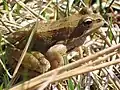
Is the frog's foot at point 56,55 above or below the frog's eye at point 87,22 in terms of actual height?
below

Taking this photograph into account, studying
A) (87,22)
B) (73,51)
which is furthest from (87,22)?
(73,51)

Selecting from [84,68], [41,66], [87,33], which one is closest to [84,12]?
[87,33]

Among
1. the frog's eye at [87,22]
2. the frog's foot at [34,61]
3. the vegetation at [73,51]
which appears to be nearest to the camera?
the vegetation at [73,51]

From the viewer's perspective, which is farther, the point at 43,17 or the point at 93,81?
the point at 43,17

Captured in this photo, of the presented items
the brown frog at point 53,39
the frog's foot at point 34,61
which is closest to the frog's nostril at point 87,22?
the brown frog at point 53,39

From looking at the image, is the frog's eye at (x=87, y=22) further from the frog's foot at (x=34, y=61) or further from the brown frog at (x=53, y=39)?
the frog's foot at (x=34, y=61)

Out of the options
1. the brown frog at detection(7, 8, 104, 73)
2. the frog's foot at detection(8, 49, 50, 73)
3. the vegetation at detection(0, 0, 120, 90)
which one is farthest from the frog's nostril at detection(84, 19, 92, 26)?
the frog's foot at detection(8, 49, 50, 73)

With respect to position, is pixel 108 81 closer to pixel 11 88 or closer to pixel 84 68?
pixel 84 68

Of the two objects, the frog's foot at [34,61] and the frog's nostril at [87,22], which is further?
the frog's nostril at [87,22]
